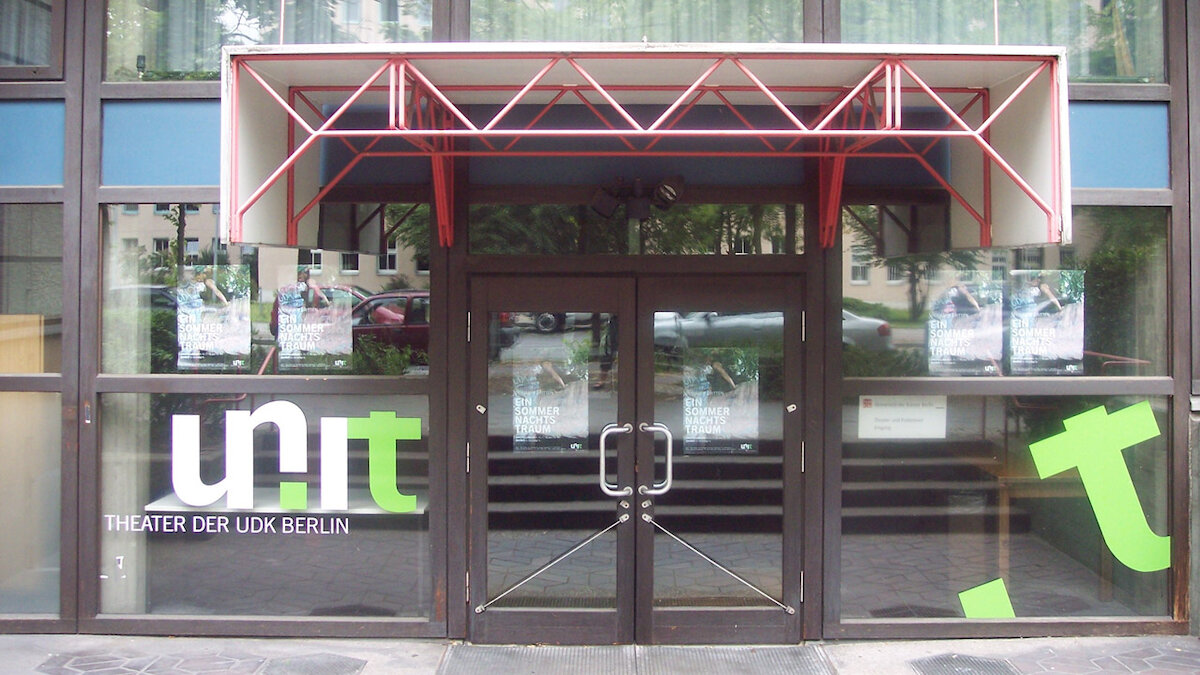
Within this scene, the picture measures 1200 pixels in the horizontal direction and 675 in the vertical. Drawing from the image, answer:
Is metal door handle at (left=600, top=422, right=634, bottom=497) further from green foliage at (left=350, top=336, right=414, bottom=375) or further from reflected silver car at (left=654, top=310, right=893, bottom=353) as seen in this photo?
green foliage at (left=350, top=336, right=414, bottom=375)

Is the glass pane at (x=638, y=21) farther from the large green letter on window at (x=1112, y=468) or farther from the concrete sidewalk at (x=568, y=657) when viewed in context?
the concrete sidewalk at (x=568, y=657)

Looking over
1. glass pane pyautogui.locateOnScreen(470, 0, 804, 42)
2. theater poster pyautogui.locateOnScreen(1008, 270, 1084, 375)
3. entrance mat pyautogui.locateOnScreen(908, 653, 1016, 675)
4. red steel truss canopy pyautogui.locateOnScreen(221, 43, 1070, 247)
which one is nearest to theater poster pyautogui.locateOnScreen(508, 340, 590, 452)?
red steel truss canopy pyautogui.locateOnScreen(221, 43, 1070, 247)

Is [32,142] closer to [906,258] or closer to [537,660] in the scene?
[537,660]

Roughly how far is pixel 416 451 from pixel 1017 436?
3532 millimetres

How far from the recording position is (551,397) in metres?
5.50

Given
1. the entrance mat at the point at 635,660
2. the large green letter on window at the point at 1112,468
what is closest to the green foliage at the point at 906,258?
the large green letter on window at the point at 1112,468

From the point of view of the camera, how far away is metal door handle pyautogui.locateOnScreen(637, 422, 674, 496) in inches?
215

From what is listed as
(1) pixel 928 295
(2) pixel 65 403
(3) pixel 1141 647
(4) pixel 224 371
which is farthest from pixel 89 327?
(3) pixel 1141 647

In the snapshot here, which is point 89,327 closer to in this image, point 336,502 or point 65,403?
point 65,403

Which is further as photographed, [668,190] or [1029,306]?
[1029,306]

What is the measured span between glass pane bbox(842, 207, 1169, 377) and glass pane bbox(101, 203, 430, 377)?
2.63 metres

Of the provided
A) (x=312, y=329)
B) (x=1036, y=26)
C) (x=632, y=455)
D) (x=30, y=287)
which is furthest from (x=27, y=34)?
(x=1036, y=26)

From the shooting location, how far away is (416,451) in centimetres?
549

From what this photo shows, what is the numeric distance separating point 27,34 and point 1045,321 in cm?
625
